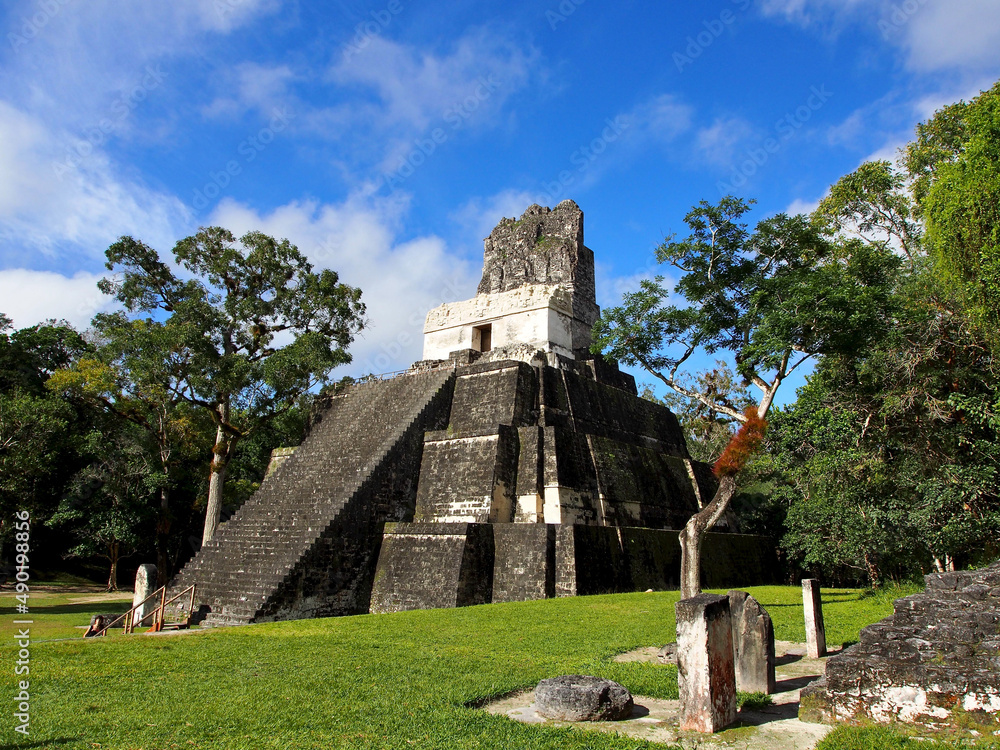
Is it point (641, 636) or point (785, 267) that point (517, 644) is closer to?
point (641, 636)

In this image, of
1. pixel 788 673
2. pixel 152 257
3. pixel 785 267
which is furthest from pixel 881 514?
pixel 152 257

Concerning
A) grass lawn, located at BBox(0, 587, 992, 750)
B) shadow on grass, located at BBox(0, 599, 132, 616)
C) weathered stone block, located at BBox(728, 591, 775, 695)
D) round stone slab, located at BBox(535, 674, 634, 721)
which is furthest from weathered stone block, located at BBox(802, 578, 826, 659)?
shadow on grass, located at BBox(0, 599, 132, 616)

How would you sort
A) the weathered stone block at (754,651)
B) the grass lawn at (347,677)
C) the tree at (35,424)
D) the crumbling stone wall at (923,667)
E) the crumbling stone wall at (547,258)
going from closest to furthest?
the crumbling stone wall at (923,667) < the grass lawn at (347,677) < the weathered stone block at (754,651) < the tree at (35,424) < the crumbling stone wall at (547,258)

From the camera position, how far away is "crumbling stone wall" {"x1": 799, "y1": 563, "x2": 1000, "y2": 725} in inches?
150

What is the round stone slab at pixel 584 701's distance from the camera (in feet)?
14.3

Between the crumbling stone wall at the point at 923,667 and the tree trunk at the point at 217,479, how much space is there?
47.8 ft

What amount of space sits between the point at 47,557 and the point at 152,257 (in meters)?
11.1

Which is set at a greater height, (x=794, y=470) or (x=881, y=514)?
(x=794, y=470)

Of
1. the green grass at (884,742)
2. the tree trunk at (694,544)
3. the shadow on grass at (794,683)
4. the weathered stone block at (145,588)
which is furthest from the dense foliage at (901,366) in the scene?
the weathered stone block at (145,588)

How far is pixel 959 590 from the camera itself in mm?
4473

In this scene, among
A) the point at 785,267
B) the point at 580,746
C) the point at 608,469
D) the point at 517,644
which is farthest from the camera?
the point at 608,469

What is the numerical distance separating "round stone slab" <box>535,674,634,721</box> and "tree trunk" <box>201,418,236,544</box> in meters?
13.2

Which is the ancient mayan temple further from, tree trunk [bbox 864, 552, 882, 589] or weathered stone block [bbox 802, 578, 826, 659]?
weathered stone block [bbox 802, 578, 826, 659]

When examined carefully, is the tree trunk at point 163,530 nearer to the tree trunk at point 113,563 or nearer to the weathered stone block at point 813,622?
the tree trunk at point 113,563
